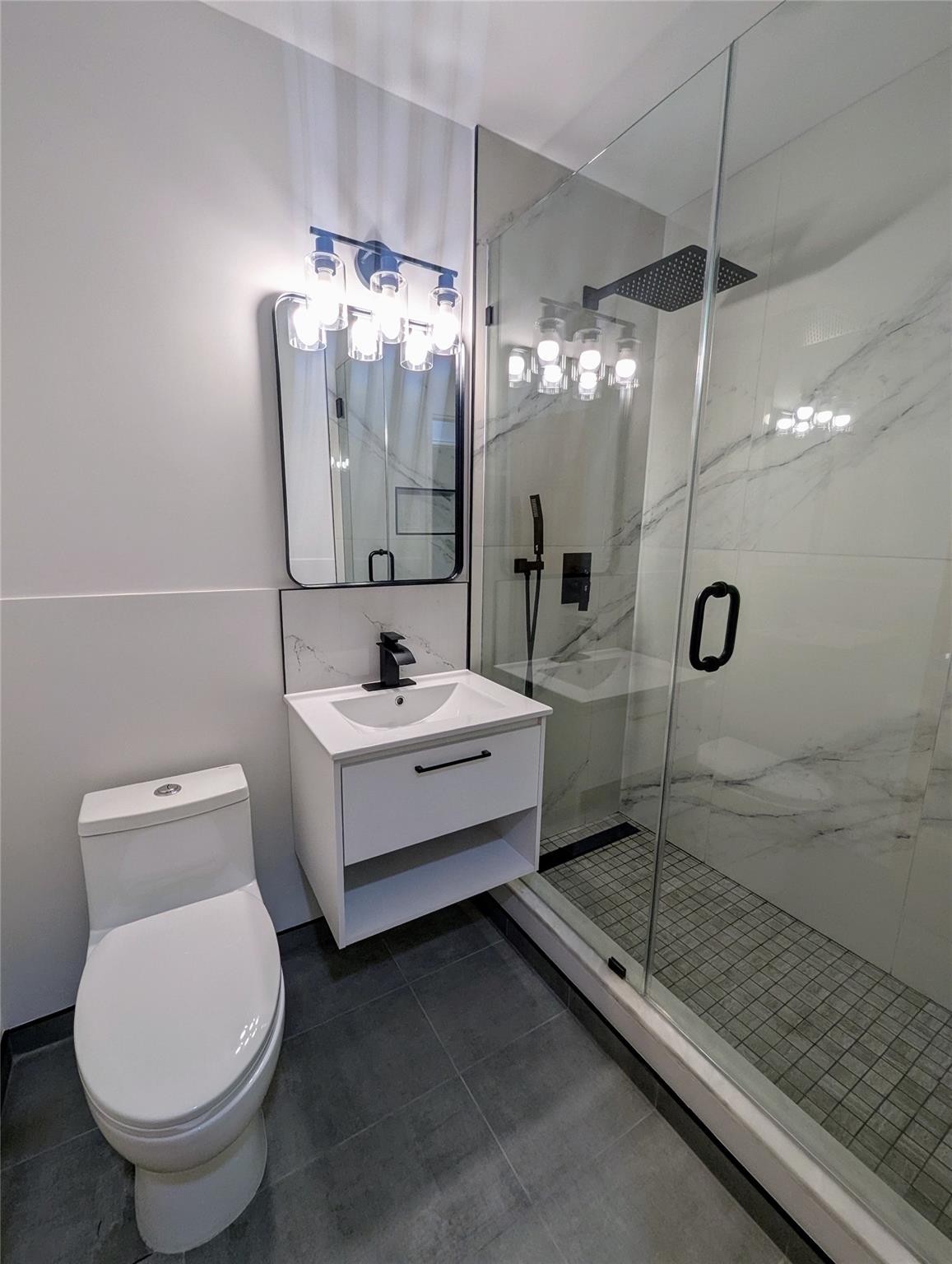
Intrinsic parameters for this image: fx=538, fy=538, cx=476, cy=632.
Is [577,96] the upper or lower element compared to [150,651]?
upper

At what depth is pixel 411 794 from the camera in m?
1.36

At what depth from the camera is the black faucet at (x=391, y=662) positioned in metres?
1.63

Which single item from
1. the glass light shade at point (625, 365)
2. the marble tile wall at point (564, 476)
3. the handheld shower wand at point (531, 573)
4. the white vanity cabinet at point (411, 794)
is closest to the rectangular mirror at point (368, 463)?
the marble tile wall at point (564, 476)

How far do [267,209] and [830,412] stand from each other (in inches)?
66.6

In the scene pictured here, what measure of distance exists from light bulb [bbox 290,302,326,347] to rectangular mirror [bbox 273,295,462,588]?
0.07 ft

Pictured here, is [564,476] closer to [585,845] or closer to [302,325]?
[302,325]

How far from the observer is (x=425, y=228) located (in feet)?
5.43

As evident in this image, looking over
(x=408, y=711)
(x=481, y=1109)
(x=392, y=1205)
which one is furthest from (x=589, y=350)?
(x=392, y=1205)

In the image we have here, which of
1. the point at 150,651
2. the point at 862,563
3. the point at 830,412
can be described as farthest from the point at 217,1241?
the point at 830,412

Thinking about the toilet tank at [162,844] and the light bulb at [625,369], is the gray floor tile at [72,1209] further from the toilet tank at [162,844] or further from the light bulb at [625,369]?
the light bulb at [625,369]

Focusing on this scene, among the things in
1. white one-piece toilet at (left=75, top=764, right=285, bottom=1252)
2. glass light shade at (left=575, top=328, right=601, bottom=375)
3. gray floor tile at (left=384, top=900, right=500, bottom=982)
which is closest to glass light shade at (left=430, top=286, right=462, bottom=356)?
glass light shade at (left=575, top=328, right=601, bottom=375)

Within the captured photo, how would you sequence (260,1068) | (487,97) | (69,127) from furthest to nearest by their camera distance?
(487,97), (69,127), (260,1068)

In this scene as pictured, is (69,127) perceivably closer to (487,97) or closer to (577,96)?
(487,97)

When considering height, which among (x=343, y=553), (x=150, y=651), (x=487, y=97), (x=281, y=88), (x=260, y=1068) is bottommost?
(x=260, y=1068)
